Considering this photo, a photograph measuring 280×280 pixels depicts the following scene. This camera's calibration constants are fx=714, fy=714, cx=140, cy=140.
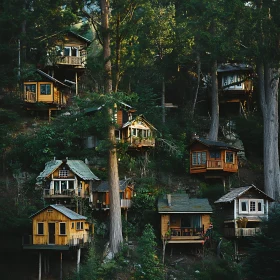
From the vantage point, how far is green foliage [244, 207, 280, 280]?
3328 cm

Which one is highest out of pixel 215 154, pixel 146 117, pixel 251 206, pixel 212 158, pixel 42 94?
pixel 42 94

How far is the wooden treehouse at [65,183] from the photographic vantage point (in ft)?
137

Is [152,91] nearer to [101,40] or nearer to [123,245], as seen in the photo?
[101,40]

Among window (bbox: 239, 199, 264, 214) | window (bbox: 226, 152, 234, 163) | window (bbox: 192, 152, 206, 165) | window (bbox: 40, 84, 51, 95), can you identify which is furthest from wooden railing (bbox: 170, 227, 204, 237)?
window (bbox: 40, 84, 51, 95)

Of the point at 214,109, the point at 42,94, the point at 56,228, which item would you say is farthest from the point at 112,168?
the point at 214,109

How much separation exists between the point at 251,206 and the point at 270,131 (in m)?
6.70

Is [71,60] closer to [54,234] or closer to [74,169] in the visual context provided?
[74,169]

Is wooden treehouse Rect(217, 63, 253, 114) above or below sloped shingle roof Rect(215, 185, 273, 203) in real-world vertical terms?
above

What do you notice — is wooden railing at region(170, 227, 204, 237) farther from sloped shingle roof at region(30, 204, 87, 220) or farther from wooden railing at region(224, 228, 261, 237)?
sloped shingle roof at region(30, 204, 87, 220)

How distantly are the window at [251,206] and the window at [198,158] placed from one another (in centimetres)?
577

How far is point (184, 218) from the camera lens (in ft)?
140

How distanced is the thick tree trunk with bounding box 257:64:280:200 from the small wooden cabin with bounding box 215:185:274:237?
9.66 ft

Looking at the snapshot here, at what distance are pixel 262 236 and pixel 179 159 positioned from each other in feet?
51.0

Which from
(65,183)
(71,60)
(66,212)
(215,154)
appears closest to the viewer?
(66,212)
